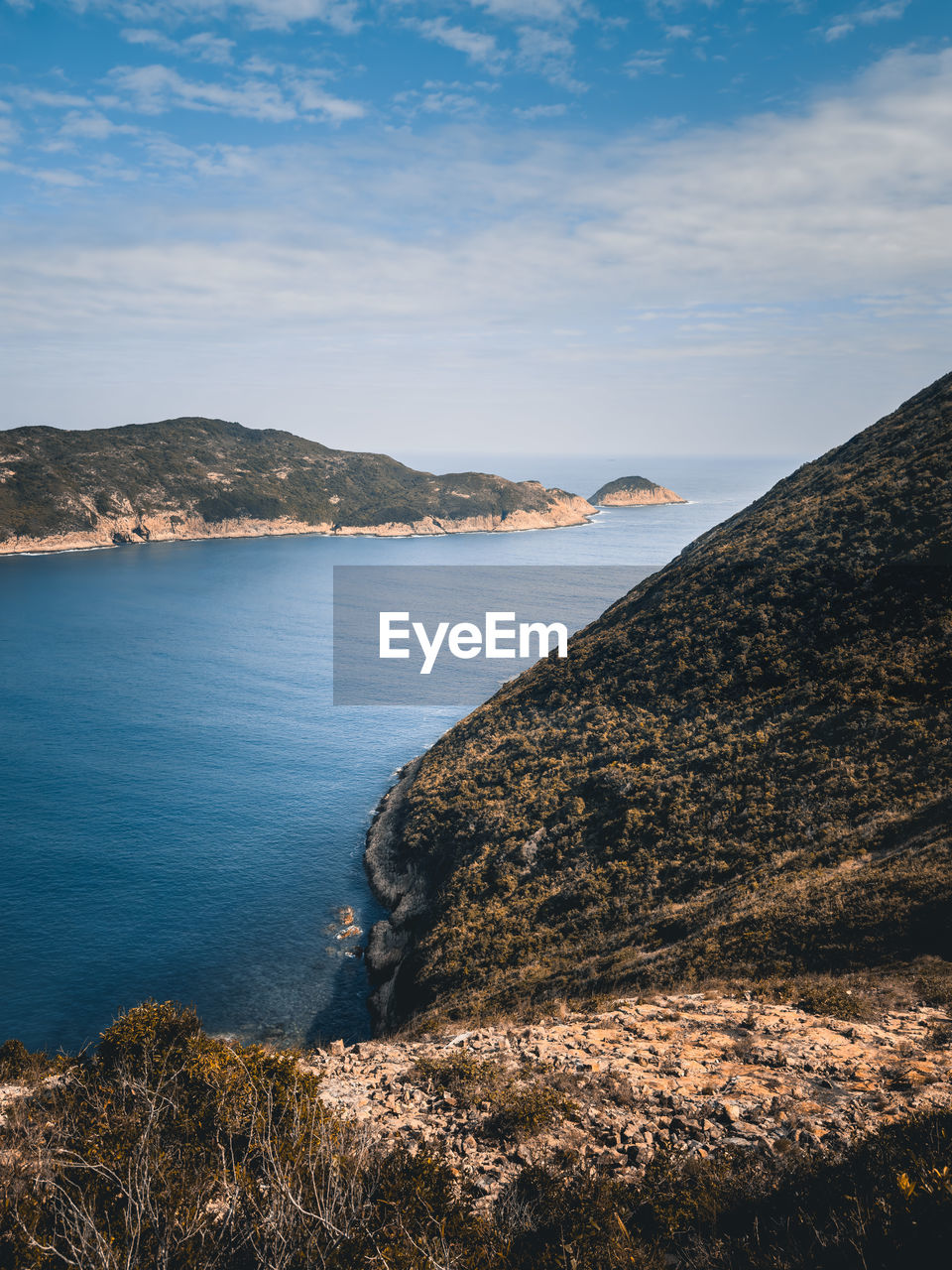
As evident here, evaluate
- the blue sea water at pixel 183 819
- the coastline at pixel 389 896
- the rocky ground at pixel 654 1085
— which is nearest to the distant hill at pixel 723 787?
the coastline at pixel 389 896

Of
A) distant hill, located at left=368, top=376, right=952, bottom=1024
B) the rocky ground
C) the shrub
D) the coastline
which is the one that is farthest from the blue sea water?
the shrub

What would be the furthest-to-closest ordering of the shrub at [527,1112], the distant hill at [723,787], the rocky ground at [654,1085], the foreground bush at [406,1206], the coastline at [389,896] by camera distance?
the coastline at [389,896] → the distant hill at [723,787] → the shrub at [527,1112] → the rocky ground at [654,1085] → the foreground bush at [406,1206]

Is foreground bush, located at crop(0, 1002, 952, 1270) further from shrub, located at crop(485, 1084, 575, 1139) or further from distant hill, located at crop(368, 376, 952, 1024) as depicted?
distant hill, located at crop(368, 376, 952, 1024)

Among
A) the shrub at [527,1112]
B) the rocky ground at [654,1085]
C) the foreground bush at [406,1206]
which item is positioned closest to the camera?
the foreground bush at [406,1206]

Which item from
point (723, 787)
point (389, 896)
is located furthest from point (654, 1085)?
point (389, 896)

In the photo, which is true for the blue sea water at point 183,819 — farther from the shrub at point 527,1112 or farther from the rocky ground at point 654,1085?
the shrub at point 527,1112
